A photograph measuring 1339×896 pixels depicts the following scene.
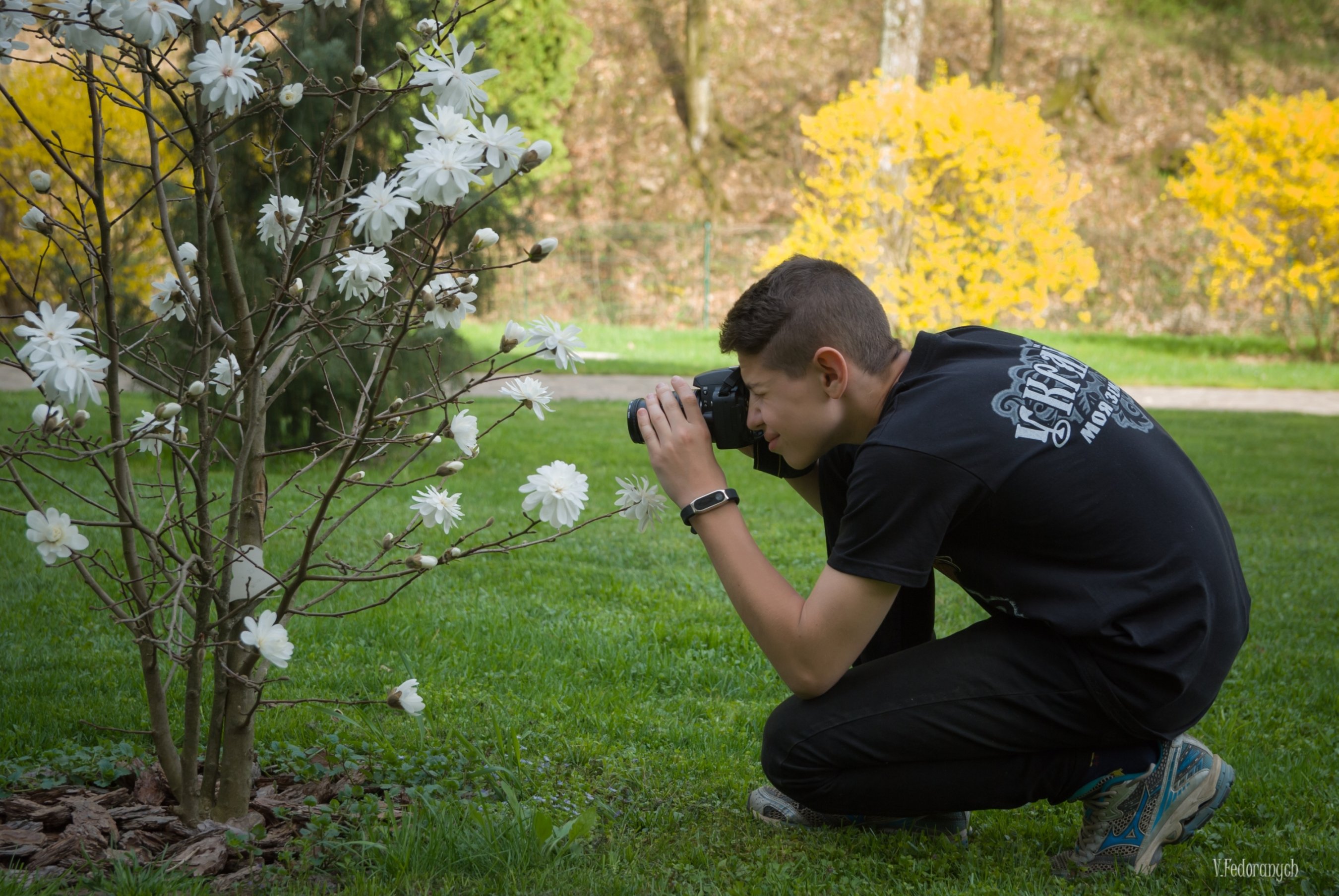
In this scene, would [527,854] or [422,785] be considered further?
[422,785]

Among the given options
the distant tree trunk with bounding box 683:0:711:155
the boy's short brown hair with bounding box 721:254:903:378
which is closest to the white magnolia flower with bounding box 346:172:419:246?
the boy's short brown hair with bounding box 721:254:903:378

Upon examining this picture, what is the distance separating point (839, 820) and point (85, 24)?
6.60 ft

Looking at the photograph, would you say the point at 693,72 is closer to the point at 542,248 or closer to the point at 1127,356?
the point at 1127,356

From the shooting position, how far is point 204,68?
154 centimetres

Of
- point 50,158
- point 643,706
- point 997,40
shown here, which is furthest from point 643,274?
point 643,706

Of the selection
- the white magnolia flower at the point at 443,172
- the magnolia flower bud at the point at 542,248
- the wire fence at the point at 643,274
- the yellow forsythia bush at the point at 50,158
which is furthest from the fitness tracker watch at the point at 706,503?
the wire fence at the point at 643,274

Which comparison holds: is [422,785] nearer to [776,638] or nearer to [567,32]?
[776,638]

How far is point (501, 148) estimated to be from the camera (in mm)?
1593

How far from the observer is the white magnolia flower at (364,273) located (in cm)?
185

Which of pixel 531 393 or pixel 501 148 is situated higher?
pixel 501 148

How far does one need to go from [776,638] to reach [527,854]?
603mm

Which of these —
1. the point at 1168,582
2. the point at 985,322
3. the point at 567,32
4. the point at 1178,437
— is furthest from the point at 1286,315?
the point at 1168,582

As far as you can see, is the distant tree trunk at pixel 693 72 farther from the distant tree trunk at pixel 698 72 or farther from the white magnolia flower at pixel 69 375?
the white magnolia flower at pixel 69 375

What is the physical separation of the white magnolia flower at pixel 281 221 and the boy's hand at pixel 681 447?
2.39 ft
